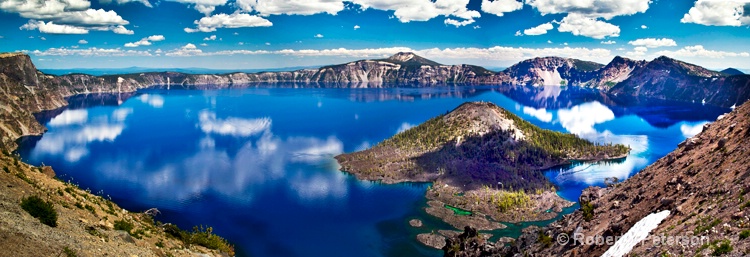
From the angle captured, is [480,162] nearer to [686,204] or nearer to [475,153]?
[475,153]

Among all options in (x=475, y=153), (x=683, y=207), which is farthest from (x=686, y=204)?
(x=475, y=153)

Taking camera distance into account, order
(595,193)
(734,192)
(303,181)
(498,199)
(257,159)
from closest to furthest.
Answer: (734,192) → (595,193) → (498,199) → (303,181) → (257,159)

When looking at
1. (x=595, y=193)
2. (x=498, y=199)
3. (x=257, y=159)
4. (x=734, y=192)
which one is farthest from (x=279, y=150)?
(x=734, y=192)

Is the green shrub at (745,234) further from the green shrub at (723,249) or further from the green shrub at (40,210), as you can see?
the green shrub at (40,210)

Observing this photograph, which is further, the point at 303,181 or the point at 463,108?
the point at 463,108

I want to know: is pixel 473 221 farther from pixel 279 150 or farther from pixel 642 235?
pixel 279 150

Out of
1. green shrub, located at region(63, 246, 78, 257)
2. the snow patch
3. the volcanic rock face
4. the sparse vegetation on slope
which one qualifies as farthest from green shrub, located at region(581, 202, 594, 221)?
the sparse vegetation on slope
